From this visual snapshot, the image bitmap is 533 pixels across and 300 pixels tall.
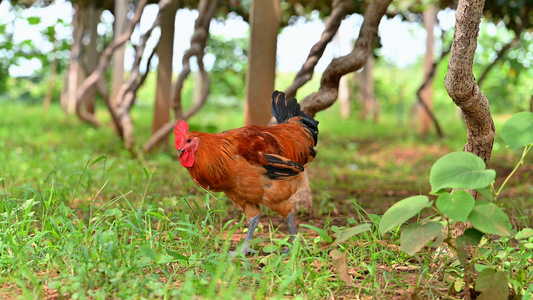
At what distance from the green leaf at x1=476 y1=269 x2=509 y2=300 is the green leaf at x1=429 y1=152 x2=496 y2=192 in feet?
1.34

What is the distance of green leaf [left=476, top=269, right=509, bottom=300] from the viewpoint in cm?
206

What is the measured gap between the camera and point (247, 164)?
286 cm

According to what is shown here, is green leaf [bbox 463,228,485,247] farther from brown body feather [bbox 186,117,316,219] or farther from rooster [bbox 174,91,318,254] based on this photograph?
brown body feather [bbox 186,117,316,219]

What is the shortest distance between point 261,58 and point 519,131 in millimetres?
2968

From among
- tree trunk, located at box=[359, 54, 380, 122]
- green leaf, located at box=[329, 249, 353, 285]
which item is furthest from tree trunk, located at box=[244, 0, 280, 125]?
tree trunk, located at box=[359, 54, 380, 122]

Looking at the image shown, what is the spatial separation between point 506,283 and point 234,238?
1781 millimetres

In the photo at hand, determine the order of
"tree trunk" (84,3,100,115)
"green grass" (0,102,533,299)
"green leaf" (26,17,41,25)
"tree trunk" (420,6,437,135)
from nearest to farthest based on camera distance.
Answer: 1. "green grass" (0,102,533,299)
2. "green leaf" (26,17,41,25)
3. "tree trunk" (84,3,100,115)
4. "tree trunk" (420,6,437,135)

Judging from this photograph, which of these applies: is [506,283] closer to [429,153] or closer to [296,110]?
[296,110]

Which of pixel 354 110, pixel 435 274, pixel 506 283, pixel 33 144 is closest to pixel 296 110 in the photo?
pixel 435 274

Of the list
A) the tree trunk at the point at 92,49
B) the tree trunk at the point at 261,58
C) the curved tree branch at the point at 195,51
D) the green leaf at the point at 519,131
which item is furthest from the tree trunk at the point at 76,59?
the green leaf at the point at 519,131

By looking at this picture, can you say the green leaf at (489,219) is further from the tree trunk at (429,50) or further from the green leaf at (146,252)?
the tree trunk at (429,50)

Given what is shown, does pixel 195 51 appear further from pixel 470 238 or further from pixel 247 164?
pixel 470 238

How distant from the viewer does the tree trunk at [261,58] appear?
4719mm

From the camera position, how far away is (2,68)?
1466cm
